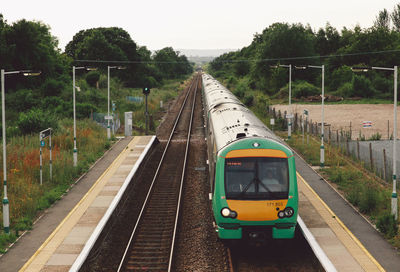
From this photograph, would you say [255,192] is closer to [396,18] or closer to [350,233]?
[350,233]

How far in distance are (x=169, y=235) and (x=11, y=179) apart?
9038 millimetres

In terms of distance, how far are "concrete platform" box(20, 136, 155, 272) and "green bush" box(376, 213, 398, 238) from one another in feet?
30.4

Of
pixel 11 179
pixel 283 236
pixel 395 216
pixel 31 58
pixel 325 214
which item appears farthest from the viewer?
pixel 31 58

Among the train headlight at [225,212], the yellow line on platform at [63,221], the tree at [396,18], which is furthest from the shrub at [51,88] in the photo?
the tree at [396,18]

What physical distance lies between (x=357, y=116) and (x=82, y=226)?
37923mm

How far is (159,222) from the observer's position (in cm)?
1678

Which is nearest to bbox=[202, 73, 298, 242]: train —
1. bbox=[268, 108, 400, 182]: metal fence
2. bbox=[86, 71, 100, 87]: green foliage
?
bbox=[268, 108, 400, 182]: metal fence

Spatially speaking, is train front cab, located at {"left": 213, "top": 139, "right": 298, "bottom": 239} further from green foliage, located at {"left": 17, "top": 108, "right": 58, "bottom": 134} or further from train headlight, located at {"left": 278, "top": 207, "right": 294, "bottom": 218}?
green foliage, located at {"left": 17, "top": 108, "right": 58, "bottom": 134}

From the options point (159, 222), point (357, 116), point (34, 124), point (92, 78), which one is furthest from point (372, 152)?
point (92, 78)

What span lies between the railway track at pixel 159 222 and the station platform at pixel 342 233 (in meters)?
4.84

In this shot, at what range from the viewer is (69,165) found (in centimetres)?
2338

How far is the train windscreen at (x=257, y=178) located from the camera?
41.1 feet

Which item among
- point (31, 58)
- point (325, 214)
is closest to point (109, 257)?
point (325, 214)

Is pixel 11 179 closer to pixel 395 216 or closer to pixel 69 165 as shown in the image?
pixel 69 165
